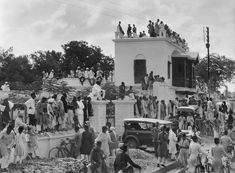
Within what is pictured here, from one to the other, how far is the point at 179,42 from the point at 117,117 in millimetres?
21693

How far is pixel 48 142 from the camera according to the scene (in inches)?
693

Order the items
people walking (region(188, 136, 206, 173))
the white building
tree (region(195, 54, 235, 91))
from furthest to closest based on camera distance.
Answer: tree (region(195, 54, 235, 91)), the white building, people walking (region(188, 136, 206, 173))

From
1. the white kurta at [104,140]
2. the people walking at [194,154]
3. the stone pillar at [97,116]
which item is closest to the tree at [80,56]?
the stone pillar at [97,116]

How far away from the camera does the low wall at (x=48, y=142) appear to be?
17.1 metres

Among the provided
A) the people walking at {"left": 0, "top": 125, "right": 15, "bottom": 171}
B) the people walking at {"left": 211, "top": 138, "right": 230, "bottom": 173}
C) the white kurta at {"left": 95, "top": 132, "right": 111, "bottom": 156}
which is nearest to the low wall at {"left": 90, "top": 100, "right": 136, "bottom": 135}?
the white kurta at {"left": 95, "top": 132, "right": 111, "bottom": 156}

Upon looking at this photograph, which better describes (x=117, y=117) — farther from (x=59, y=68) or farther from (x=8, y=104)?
(x=59, y=68)

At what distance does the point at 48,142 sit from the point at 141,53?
73.4 ft

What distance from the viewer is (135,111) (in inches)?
1058

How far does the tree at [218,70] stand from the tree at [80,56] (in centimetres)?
1790

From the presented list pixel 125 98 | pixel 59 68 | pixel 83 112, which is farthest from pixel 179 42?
pixel 59 68

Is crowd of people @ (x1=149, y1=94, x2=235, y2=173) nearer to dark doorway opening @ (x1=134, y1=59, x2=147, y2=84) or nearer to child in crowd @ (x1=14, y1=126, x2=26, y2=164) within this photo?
child in crowd @ (x1=14, y1=126, x2=26, y2=164)

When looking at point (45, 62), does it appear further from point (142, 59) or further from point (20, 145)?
point (20, 145)

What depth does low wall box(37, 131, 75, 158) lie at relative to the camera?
56.0ft

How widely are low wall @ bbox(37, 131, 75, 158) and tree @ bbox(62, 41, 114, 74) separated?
191 ft
